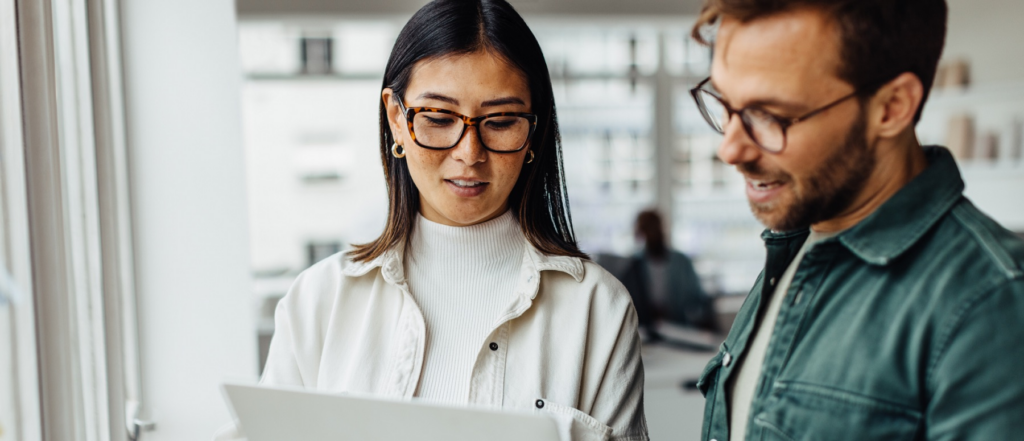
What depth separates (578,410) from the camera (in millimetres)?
1186

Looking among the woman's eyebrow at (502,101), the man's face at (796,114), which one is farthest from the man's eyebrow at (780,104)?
the woman's eyebrow at (502,101)

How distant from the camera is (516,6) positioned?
186 inches

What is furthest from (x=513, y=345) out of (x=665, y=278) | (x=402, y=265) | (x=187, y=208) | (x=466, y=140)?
(x=665, y=278)

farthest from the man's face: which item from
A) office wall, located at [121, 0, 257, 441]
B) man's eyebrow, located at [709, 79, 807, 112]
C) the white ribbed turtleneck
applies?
office wall, located at [121, 0, 257, 441]

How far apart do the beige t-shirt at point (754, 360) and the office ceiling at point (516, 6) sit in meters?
3.86

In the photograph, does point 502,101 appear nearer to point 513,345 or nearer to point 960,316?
point 513,345

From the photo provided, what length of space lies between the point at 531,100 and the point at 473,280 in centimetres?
33

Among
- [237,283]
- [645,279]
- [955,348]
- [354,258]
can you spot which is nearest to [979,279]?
[955,348]

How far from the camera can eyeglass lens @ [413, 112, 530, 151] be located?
46.0 inches

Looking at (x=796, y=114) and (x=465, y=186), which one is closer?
(x=796, y=114)

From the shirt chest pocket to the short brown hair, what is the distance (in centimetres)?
37

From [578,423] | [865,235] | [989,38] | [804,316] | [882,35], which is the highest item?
[989,38]

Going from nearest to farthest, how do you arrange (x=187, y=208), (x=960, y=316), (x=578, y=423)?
1. (x=960, y=316)
2. (x=578, y=423)
3. (x=187, y=208)

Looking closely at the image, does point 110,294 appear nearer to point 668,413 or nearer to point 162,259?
point 162,259
